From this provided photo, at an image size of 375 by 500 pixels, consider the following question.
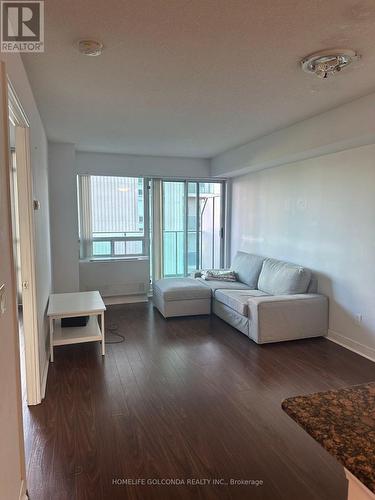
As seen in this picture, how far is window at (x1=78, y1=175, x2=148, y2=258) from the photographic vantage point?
5.57 metres

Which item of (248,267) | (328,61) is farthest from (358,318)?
(328,61)

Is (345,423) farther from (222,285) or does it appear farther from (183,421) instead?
(222,285)

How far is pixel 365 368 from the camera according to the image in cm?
323

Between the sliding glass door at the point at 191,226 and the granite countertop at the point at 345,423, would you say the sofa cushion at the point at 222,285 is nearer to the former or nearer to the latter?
the sliding glass door at the point at 191,226

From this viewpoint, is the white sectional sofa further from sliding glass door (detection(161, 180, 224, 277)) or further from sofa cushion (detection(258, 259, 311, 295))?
sliding glass door (detection(161, 180, 224, 277))

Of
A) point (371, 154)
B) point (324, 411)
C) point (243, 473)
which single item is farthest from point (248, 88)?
point (243, 473)

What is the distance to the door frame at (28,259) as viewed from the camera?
7.85ft

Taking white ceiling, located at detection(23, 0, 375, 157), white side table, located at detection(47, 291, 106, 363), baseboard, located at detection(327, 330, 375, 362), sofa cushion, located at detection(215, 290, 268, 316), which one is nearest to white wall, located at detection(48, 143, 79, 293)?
white ceiling, located at detection(23, 0, 375, 157)

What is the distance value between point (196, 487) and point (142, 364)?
5.20ft

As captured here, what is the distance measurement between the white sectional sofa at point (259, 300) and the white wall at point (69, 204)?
124 cm

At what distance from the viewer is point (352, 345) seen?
368 centimetres

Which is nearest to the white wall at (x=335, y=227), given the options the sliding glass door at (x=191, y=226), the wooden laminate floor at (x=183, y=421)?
the wooden laminate floor at (x=183, y=421)

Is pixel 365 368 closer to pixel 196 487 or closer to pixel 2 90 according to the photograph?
pixel 196 487

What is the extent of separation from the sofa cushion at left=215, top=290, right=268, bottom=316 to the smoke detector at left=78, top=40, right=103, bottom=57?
292 centimetres
